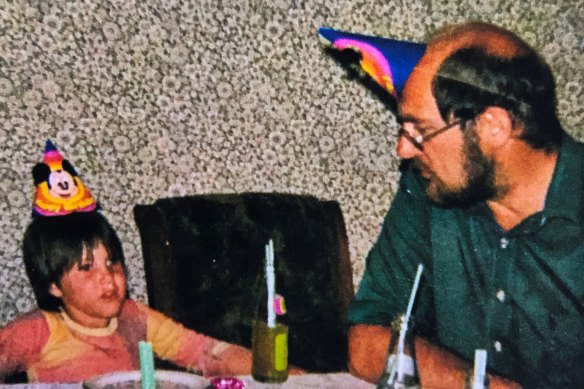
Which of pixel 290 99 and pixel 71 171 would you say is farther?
pixel 290 99

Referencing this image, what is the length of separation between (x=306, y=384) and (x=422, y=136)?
0.53m

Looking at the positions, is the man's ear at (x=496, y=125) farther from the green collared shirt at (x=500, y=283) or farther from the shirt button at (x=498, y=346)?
the shirt button at (x=498, y=346)

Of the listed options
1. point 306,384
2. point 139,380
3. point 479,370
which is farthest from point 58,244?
point 479,370

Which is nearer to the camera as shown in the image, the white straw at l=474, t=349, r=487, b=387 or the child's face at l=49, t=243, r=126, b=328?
the white straw at l=474, t=349, r=487, b=387

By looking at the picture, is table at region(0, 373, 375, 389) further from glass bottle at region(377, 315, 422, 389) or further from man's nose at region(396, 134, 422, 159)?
man's nose at region(396, 134, 422, 159)

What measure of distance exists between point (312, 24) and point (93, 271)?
0.67 m

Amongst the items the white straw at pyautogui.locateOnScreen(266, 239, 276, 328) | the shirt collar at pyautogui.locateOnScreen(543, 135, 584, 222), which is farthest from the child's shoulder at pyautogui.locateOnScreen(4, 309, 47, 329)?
the shirt collar at pyautogui.locateOnScreen(543, 135, 584, 222)

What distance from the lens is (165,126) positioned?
146 centimetres

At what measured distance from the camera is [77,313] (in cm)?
128

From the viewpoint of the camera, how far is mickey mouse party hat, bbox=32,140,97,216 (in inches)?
49.3

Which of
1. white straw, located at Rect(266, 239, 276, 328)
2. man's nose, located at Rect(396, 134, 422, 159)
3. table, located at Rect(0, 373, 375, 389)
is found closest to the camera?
table, located at Rect(0, 373, 375, 389)

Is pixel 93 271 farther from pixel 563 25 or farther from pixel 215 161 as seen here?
pixel 563 25

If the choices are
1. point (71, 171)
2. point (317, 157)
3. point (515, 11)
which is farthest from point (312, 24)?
point (71, 171)

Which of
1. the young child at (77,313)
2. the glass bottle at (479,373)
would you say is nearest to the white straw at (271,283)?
the young child at (77,313)
